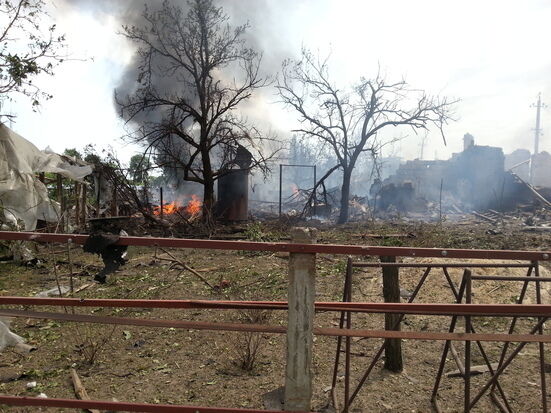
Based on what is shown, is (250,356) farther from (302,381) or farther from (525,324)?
(525,324)

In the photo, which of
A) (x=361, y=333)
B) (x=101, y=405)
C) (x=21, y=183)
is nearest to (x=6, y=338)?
(x=101, y=405)

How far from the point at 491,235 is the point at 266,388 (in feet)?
42.4

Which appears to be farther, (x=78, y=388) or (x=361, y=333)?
(x=78, y=388)

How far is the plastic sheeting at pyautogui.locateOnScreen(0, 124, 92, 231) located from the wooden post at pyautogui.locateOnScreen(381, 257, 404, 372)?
27.3 ft

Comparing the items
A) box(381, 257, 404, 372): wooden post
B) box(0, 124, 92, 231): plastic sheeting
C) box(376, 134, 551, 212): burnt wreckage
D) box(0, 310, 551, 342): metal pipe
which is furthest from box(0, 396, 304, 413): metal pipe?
box(376, 134, 551, 212): burnt wreckage

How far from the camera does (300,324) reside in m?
1.82

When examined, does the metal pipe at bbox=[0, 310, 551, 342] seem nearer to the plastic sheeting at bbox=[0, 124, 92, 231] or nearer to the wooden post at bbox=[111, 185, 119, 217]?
the plastic sheeting at bbox=[0, 124, 92, 231]

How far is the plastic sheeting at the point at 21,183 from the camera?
888 cm

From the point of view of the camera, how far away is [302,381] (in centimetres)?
185

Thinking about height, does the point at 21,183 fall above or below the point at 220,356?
above

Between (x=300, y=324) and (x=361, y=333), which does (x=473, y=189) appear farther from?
(x=300, y=324)

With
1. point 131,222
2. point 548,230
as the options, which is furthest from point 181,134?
point 548,230

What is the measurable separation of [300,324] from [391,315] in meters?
2.48

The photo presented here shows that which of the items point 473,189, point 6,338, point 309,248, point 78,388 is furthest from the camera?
point 473,189
